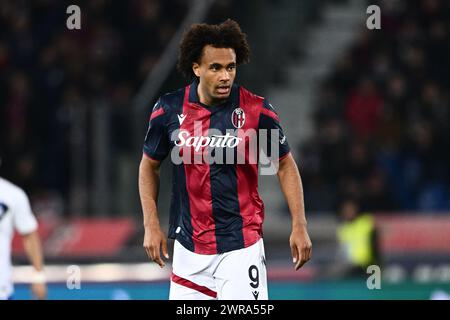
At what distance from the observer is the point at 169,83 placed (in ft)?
51.1

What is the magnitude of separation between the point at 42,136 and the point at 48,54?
51.4 inches

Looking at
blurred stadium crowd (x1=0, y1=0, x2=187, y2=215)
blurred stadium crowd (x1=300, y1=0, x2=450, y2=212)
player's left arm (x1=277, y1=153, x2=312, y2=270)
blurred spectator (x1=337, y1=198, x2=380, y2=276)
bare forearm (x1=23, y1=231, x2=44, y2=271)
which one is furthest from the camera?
blurred stadium crowd (x1=0, y1=0, x2=187, y2=215)

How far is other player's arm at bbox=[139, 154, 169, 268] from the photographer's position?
7.38 meters

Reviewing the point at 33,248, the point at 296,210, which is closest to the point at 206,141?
the point at 296,210

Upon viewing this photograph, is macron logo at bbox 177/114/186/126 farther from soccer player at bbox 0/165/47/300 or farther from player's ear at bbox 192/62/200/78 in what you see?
soccer player at bbox 0/165/47/300

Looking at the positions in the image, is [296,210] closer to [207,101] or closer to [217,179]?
[217,179]

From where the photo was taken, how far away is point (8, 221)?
9.50m

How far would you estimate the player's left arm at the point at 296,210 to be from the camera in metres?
7.23

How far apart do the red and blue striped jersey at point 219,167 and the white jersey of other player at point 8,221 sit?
2.19 metres

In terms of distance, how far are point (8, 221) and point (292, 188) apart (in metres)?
2.78

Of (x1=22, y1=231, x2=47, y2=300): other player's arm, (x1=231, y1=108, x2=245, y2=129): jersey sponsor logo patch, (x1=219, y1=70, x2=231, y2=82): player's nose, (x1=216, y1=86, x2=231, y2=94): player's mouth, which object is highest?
(x1=219, y1=70, x2=231, y2=82): player's nose

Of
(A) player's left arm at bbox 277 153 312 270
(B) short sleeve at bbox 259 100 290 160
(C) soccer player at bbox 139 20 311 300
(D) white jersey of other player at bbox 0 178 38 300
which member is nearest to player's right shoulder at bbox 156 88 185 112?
(C) soccer player at bbox 139 20 311 300

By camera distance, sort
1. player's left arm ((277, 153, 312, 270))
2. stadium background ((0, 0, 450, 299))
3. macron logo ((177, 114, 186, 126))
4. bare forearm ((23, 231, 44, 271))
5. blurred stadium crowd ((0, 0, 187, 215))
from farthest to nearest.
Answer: blurred stadium crowd ((0, 0, 187, 215))
stadium background ((0, 0, 450, 299))
bare forearm ((23, 231, 44, 271))
macron logo ((177, 114, 186, 126))
player's left arm ((277, 153, 312, 270))
